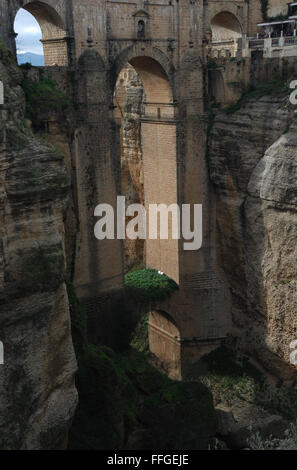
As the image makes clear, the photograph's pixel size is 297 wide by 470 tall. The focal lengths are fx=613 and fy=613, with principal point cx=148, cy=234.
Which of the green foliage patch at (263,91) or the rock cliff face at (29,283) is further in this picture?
the green foliage patch at (263,91)

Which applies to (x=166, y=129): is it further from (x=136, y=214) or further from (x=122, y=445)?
(x=122, y=445)

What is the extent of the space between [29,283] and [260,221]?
981 centimetres

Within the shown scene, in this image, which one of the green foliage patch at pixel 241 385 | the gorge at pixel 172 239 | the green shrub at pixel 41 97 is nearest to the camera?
the gorge at pixel 172 239

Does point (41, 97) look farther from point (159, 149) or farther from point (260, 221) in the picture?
point (260, 221)

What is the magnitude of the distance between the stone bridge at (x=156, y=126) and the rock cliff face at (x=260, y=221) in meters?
0.62

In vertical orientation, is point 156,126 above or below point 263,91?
below

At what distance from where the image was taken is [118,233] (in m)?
17.6

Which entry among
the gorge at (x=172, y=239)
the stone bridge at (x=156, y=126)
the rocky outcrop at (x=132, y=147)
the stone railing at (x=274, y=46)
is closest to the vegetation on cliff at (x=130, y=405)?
the gorge at (x=172, y=239)

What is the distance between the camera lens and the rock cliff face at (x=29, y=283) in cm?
957

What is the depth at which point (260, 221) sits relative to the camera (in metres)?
18.0

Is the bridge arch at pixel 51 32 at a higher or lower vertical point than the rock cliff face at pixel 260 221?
higher

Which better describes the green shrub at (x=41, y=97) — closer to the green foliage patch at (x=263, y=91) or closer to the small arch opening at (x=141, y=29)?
the small arch opening at (x=141, y=29)

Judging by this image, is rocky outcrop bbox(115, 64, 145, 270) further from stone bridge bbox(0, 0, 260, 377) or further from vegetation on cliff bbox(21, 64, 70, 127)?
vegetation on cliff bbox(21, 64, 70, 127)

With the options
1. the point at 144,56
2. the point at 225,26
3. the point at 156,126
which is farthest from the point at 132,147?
the point at 144,56
